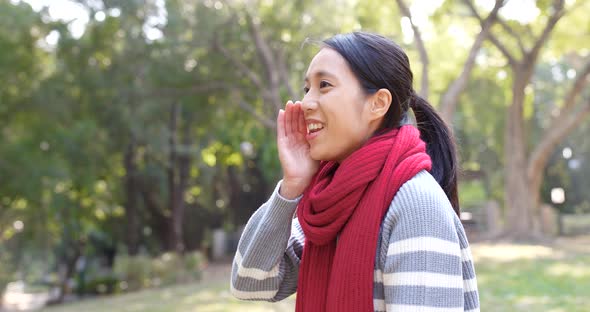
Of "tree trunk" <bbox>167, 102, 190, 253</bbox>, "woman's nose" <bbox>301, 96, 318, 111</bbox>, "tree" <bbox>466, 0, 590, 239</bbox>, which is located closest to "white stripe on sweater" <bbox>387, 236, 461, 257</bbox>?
"woman's nose" <bbox>301, 96, 318, 111</bbox>

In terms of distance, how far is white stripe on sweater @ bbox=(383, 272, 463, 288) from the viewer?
1.38 metres

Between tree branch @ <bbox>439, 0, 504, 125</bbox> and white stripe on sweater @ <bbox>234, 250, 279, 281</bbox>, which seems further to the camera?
tree branch @ <bbox>439, 0, 504, 125</bbox>

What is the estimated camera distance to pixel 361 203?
154cm

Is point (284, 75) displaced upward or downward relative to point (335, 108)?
upward

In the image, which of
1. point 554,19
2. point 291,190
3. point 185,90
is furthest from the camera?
point 185,90

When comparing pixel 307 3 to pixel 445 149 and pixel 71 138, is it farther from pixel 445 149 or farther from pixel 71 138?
pixel 445 149

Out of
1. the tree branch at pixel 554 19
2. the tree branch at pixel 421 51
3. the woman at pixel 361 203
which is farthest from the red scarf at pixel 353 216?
the tree branch at pixel 554 19

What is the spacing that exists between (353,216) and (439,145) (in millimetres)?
417

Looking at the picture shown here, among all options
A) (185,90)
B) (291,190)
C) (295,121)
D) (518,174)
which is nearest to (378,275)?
(291,190)

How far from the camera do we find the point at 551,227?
64.5 feet

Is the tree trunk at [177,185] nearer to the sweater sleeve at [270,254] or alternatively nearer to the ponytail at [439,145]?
the sweater sleeve at [270,254]

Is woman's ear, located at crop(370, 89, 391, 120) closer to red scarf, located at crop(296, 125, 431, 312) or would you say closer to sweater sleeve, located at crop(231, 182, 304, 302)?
red scarf, located at crop(296, 125, 431, 312)

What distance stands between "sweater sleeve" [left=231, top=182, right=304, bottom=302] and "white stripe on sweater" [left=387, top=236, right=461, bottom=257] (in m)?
0.42

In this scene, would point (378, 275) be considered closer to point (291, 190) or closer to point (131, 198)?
point (291, 190)
